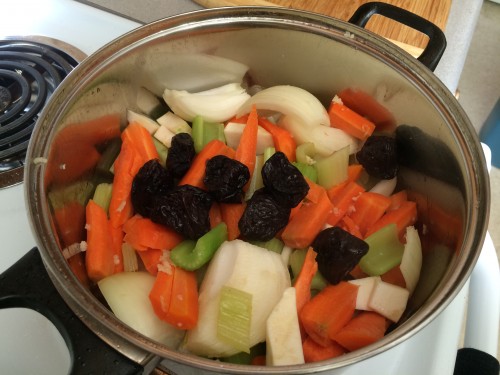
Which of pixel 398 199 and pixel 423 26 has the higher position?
pixel 423 26

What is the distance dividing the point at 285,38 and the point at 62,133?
1.35ft

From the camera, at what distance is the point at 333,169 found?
2.88ft

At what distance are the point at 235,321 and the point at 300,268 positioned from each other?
159mm

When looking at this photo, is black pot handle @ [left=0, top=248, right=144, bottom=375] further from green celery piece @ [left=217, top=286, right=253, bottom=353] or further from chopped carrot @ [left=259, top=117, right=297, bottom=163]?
chopped carrot @ [left=259, top=117, right=297, bottom=163]

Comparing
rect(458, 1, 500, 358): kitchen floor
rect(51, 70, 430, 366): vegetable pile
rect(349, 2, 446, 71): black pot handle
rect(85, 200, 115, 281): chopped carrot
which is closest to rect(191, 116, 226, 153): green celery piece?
rect(51, 70, 430, 366): vegetable pile

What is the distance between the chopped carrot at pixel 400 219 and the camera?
833mm

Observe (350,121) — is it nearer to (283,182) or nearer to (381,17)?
(283,182)

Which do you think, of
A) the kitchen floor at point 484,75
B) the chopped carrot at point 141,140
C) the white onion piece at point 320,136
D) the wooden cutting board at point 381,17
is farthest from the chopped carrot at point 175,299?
the kitchen floor at point 484,75

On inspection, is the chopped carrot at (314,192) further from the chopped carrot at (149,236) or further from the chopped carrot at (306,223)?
the chopped carrot at (149,236)

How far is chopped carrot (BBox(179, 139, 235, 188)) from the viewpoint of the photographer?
0.84 metres

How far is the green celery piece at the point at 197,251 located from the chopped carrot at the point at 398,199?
316 millimetres

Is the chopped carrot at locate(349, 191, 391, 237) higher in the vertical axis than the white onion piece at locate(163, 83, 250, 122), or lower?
lower

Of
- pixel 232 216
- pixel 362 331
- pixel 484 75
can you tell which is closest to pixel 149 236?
pixel 232 216

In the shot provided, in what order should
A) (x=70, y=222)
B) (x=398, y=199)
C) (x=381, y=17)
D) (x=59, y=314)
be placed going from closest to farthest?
(x=59, y=314)
(x=70, y=222)
(x=398, y=199)
(x=381, y=17)
